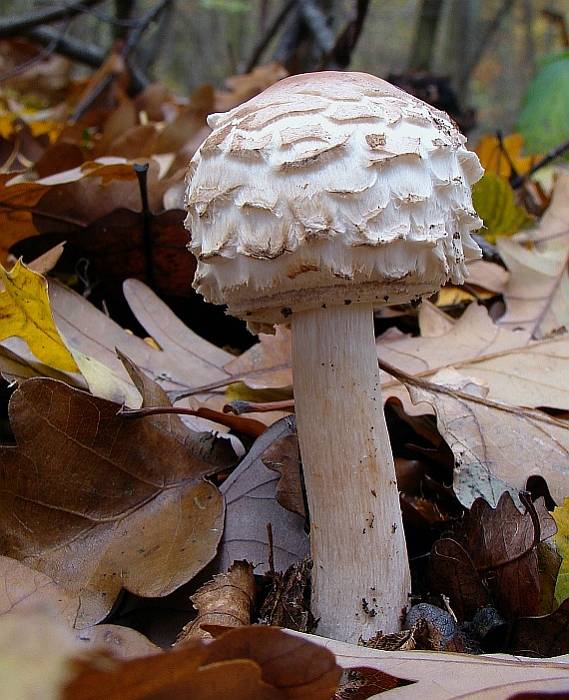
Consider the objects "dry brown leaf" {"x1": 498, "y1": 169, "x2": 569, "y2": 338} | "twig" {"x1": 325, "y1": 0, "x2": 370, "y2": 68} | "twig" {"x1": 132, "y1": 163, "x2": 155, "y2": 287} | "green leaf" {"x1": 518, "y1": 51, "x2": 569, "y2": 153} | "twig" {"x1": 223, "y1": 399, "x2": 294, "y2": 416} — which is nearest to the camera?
"twig" {"x1": 223, "y1": 399, "x2": 294, "y2": 416}

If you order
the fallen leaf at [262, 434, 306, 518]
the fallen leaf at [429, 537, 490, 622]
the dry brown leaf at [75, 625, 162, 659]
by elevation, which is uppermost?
the dry brown leaf at [75, 625, 162, 659]

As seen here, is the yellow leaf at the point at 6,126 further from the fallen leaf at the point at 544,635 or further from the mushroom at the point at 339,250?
the fallen leaf at the point at 544,635

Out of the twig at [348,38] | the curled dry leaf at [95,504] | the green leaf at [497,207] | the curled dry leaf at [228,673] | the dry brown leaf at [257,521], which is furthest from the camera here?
the twig at [348,38]

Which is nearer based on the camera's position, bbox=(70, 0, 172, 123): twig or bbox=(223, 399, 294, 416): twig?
bbox=(223, 399, 294, 416): twig

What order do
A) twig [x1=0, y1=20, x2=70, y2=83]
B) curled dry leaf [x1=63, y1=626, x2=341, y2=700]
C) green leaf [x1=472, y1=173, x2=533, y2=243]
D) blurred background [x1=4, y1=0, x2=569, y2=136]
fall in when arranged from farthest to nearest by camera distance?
blurred background [x1=4, y1=0, x2=569, y2=136] → twig [x1=0, y1=20, x2=70, y2=83] → green leaf [x1=472, y1=173, x2=533, y2=243] → curled dry leaf [x1=63, y1=626, x2=341, y2=700]

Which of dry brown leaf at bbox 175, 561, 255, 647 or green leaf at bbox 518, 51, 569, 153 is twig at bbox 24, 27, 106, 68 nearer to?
green leaf at bbox 518, 51, 569, 153

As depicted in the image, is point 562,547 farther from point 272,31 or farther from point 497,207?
point 272,31

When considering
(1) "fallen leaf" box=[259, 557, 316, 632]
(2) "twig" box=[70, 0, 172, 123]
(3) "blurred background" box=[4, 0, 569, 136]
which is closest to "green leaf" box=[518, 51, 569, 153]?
(3) "blurred background" box=[4, 0, 569, 136]

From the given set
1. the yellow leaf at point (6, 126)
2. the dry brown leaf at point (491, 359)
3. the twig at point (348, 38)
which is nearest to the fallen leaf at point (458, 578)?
the dry brown leaf at point (491, 359)
